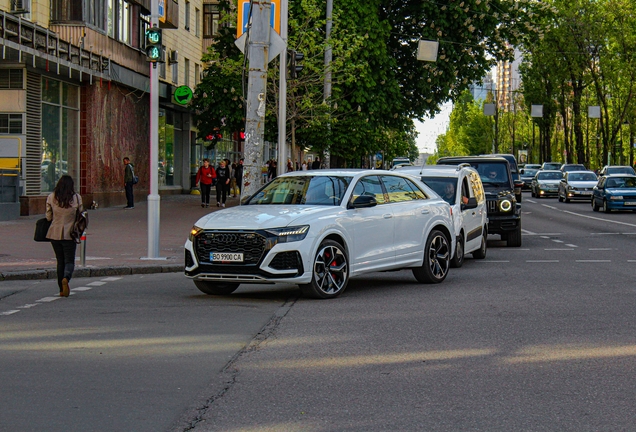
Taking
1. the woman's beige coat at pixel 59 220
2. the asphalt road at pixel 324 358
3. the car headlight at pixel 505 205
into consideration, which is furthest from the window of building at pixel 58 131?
the woman's beige coat at pixel 59 220

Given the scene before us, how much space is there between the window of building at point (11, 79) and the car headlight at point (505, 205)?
14.2 m

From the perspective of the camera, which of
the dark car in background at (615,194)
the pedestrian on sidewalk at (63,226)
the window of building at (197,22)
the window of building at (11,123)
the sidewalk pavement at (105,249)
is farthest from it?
the window of building at (197,22)

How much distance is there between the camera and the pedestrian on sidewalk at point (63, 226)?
1287 centimetres

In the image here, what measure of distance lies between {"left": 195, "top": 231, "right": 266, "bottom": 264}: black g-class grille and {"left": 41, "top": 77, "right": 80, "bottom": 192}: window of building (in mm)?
19442

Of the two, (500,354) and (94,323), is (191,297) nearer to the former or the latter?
(94,323)

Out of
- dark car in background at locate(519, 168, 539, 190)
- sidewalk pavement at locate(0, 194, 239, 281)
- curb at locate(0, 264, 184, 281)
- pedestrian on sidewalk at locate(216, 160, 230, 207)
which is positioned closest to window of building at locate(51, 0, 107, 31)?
sidewalk pavement at locate(0, 194, 239, 281)

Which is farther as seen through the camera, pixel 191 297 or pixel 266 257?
pixel 191 297

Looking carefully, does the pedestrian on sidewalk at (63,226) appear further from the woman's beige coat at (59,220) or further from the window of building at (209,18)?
the window of building at (209,18)

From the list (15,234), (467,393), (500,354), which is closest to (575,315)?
(500,354)

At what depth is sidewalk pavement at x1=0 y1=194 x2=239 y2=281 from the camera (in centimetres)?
1563

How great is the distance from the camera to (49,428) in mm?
5852

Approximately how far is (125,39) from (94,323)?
28.4m

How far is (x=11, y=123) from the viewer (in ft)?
94.6

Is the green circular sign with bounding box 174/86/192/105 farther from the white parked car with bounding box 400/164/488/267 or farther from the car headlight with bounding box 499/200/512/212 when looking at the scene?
the white parked car with bounding box 400/164/488/267
